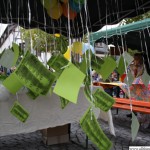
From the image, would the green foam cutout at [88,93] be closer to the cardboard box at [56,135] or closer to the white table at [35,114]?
the white table at [35,114]

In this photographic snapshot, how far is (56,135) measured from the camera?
3.42 meters

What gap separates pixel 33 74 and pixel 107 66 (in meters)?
0.70

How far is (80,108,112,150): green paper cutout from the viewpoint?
1128mm

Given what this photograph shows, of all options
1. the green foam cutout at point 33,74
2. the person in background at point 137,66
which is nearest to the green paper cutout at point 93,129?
the green foam cutout at point 33,74

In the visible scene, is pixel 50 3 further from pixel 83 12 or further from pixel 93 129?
pixel 93 129

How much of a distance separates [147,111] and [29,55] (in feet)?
9.69

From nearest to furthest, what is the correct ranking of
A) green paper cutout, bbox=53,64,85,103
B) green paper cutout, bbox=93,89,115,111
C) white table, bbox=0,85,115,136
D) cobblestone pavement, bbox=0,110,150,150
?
green paper cutout, bbox=53,64,85,103
green paper cutout, bbox=93,89,115,111
white table, bbox=0,85,115,136
cobblestone pavement, bbox=0,110,150,150

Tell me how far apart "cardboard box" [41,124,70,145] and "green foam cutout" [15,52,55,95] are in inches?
84.1

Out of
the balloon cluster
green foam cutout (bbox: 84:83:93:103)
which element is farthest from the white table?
green foam cutout (bbox: 84:83:93:103)

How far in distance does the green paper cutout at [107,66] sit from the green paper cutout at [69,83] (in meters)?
0.66

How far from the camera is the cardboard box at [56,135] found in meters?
3.33

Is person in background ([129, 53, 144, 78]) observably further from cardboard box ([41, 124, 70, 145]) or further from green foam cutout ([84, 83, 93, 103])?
green foam cutout ([84, 83, 93, 103])

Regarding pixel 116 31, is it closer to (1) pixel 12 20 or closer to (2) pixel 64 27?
(2) pixel 64 27

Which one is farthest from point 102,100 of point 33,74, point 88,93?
point 33,74
